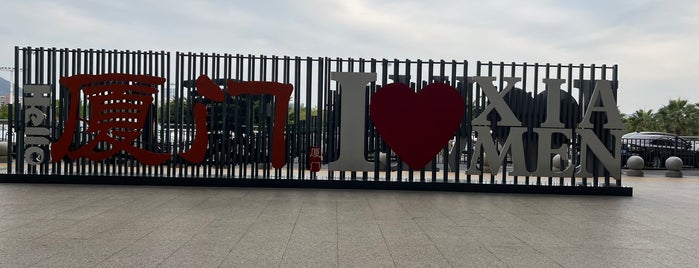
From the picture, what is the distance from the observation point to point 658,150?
78.7 ft

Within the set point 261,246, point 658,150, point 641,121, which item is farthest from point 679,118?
point 261,246

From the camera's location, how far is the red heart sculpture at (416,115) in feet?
44.0

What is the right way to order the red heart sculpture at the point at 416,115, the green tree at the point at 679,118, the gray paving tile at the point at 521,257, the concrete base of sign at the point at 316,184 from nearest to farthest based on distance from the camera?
the gray paving tile at the point at 521,257 → the red heart sculpture at the point at 416,115 → the concrete base of sign at the point at 316,184 → the green tree at the point at 679,118

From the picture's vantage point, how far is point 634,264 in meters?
6.71

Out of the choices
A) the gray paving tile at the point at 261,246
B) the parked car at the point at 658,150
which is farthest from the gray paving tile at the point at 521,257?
the parked car at the point at 658,150

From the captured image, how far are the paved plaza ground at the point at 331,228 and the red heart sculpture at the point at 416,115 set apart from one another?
1.20 meters

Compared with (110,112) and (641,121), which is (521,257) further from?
→ (641,121)

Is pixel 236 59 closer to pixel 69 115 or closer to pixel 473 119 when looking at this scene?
pixel 69 115

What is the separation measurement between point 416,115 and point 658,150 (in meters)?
15.3

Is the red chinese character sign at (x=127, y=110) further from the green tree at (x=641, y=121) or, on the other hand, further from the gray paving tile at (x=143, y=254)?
the green tree at (x=641, y=121)

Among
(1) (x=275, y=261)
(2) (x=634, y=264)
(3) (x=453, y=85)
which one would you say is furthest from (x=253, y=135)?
(2) (x=634, y=264)

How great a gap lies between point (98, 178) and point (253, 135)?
363 cm

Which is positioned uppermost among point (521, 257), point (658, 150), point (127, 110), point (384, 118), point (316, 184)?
point (127, 110)

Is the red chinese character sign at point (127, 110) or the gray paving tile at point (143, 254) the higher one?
the red chinese character sign at point (127, 110)
